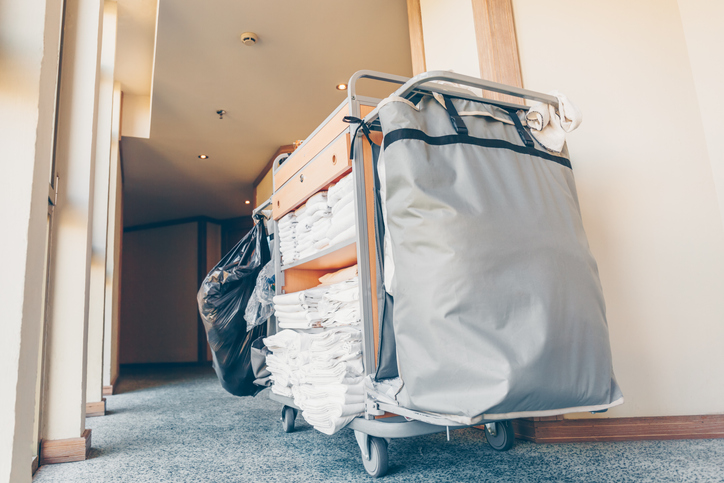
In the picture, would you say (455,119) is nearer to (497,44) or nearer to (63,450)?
(497,44)

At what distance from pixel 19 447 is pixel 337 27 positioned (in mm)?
2835

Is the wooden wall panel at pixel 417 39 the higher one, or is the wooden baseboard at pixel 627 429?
the wooden wall panel at pixel 417 39

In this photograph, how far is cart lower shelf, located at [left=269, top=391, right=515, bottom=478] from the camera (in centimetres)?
104

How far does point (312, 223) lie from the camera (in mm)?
1542

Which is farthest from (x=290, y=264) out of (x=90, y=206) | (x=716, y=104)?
(x=716, y=104)

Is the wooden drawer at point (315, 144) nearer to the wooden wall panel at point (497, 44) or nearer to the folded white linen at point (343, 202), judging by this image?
the folded white linen at point (343, 202)

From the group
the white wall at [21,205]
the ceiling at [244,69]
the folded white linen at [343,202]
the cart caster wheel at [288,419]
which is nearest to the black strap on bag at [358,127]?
the folded white linen at [343,202]

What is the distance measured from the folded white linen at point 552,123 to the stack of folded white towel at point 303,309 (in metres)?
0.78

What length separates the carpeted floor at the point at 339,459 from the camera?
3.70ft

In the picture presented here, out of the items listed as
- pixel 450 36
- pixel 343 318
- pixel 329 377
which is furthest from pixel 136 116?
pixel 329 377

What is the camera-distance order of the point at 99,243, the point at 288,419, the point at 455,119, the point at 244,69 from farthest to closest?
the point at 244,69 < the point at 99,243 < the point at 288,419 < the point at 455,119

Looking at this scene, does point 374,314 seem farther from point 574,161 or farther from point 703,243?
point 703,243

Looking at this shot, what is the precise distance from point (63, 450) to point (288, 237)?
38.7 inches

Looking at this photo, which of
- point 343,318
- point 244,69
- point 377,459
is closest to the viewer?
point 377,459
